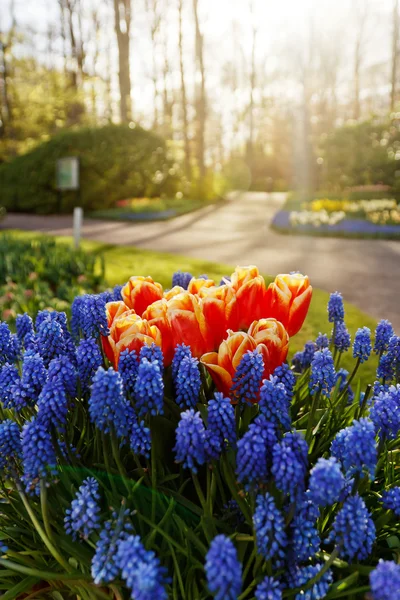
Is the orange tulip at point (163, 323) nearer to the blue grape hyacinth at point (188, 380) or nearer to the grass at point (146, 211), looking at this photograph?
the blue grape hyacinth at point (188, 380)

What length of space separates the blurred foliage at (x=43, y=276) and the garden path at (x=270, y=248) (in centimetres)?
262

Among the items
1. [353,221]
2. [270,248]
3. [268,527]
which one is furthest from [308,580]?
[353,221]

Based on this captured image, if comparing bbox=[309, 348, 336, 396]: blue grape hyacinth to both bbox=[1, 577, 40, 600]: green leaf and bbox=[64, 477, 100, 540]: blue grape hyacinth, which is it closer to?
bbox=[64, 477, 100, 540]: blue grape hyacinth

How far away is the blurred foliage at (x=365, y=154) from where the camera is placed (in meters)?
17.7

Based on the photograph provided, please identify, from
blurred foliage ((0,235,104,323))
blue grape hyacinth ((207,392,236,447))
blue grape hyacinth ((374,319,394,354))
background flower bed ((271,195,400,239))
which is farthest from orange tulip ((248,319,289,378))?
background flower bed ((271,195,400,239))

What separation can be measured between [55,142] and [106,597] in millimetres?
18619

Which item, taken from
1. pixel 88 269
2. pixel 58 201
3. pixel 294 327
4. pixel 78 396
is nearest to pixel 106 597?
pixel 78 396

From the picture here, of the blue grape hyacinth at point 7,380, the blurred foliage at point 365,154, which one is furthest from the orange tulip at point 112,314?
the blurred foliage at point 365,154

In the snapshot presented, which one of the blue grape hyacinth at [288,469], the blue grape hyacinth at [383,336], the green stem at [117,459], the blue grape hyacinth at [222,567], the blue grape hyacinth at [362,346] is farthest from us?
the blue grape hyacinth at [383,336]

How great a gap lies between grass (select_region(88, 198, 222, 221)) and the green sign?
6.05 metres

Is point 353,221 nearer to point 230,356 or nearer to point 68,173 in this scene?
point 68,173

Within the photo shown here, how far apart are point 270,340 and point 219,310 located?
17 cm

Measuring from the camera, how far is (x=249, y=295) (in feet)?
5.34

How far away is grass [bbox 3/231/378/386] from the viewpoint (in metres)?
4.45
